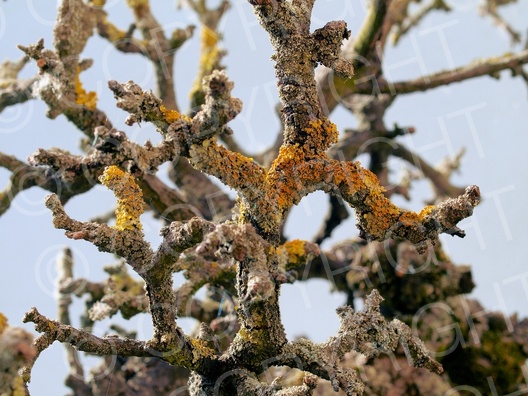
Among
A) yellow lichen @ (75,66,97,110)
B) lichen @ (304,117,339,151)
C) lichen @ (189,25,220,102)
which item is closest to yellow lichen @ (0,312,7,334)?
lichen @ (304,117,339,151)

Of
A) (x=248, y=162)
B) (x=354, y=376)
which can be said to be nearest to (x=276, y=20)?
(x=248, y=162)

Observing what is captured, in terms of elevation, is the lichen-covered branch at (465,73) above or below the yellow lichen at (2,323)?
above

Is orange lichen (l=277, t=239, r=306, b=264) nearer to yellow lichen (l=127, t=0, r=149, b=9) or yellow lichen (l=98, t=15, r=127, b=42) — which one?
yellow lichen (l=98, t=15, r=127, b=42)

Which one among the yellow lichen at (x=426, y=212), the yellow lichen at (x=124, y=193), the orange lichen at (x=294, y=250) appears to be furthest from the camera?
the orange lichen at (x=294, y=250)

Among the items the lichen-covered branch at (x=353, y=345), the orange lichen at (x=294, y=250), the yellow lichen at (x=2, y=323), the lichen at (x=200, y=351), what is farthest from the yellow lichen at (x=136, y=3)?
the yellow lichen at (x=2, y=323)

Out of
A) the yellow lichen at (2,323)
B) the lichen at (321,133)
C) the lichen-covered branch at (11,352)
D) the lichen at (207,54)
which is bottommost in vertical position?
the lichen-covered branch at (11,352)

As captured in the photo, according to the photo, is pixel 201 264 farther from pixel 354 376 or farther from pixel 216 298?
pixel 354 376

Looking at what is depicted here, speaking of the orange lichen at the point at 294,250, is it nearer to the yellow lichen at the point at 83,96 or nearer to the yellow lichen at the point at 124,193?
the yellow lichen at the point at 124,193
